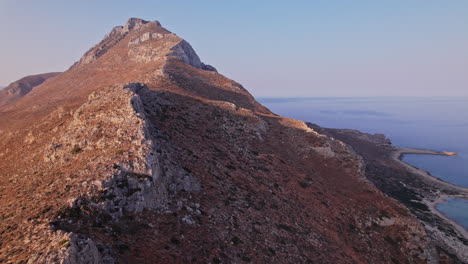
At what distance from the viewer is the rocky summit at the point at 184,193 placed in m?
18.6

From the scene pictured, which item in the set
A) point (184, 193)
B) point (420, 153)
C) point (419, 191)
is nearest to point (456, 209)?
point (419, 191)

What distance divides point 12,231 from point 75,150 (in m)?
12.2

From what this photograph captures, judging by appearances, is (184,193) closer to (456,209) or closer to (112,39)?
(456,209)

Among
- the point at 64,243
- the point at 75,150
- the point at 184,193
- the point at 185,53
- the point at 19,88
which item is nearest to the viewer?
the point at 64,243

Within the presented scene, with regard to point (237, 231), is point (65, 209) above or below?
above

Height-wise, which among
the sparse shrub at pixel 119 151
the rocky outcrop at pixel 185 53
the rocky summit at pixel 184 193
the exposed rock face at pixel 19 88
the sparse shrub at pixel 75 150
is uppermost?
the rocky outcrop at pixel 185 53

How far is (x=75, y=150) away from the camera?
28.2m

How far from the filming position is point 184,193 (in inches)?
1089

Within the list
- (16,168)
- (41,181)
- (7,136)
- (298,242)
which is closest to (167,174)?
(41,181)

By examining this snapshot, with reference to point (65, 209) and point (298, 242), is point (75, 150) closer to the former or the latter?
point (65, 209)

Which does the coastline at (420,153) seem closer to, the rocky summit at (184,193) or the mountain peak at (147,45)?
the rocky summit at (184,193)

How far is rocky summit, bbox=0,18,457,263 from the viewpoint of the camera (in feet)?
61.1

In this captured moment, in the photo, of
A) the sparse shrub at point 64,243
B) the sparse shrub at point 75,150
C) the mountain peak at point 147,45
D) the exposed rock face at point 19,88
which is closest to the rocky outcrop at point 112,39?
the mountain peak at point 147,45

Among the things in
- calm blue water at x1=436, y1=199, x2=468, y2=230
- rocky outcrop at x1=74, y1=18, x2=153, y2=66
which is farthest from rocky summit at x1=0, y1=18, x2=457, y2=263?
rocky outcrop at x1=74, y1=18, x2=153, y2=66
